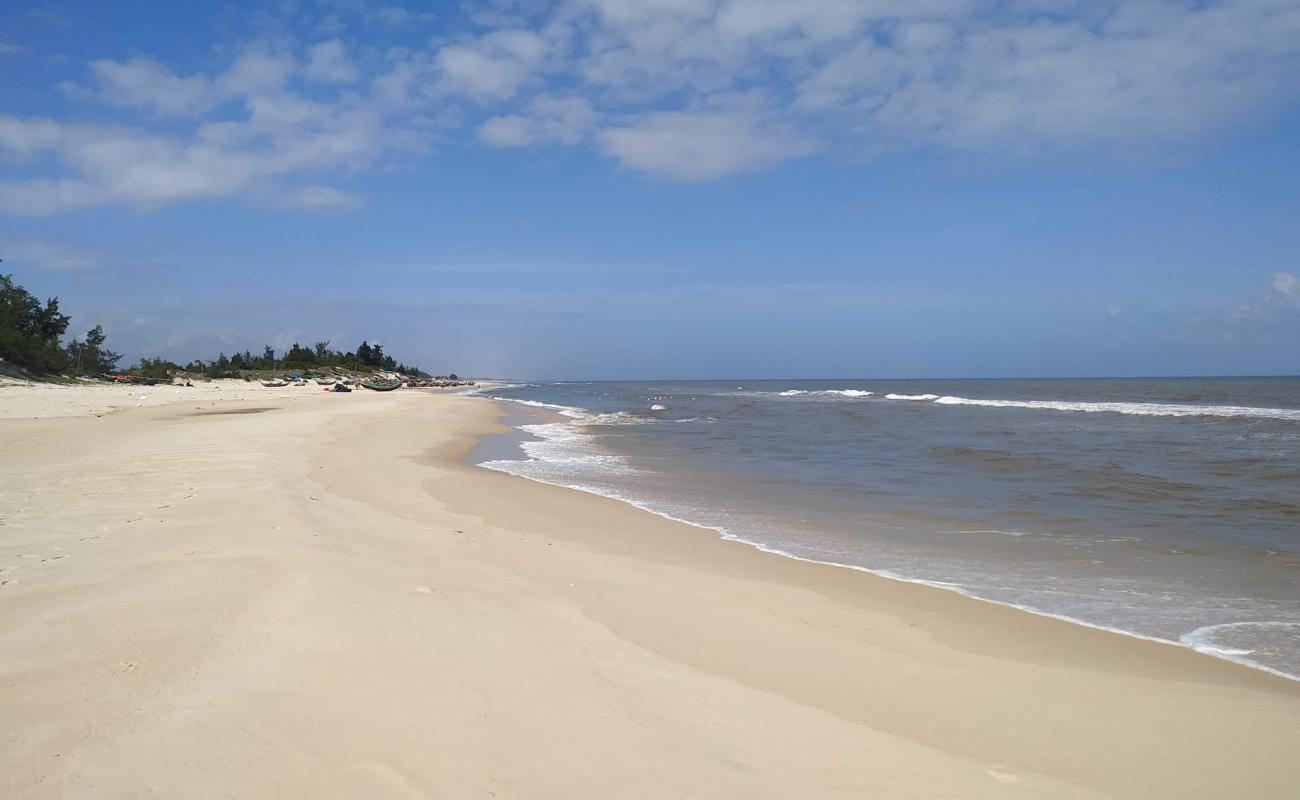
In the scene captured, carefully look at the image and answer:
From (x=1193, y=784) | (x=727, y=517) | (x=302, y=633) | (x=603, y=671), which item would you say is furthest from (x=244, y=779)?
(x=727, y=517)

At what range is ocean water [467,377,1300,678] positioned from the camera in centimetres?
588

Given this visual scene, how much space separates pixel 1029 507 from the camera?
10.2 m

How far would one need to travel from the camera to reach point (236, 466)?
10.1 meters

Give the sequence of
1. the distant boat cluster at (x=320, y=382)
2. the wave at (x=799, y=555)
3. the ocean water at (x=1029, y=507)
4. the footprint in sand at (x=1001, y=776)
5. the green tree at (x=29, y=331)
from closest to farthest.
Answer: the footprint in sand at (x=1001, y=776) < the wave at (x=799, y=555) < the ocean water at (x=1029, y=507) < the green tree at (x=29, y=331) < the distant boat cluster at (x=320, y=382)

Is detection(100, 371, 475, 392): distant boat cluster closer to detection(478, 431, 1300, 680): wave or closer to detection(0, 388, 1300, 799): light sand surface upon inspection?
detection(478, 431, 1300, 680): wave

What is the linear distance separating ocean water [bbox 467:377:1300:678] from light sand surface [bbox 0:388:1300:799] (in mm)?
820

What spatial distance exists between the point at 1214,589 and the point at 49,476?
12.4 m

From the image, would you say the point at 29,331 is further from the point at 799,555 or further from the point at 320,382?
the point at 799,555

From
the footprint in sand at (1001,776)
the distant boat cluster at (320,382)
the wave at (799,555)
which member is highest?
the distant boat cluster at (320,382)

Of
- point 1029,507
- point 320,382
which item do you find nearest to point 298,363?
point 320,382

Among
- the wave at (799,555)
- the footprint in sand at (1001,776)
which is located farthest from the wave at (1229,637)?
the footprint in sand at (1001,776)

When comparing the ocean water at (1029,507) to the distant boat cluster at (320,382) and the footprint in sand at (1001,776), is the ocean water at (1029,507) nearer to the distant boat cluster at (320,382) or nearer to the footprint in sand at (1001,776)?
the footprint in sand at (1001,776)

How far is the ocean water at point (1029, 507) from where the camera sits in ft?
19.3

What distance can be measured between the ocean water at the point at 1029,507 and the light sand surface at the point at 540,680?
2.69ft
